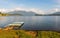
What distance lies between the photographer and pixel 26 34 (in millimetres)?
3191

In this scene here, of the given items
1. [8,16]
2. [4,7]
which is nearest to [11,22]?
[8,16]

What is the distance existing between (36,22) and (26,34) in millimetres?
378

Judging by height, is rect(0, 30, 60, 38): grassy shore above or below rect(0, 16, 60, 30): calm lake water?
below

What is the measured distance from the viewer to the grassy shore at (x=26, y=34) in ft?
10.3

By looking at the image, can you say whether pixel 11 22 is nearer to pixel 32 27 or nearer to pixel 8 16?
pixel 8 16

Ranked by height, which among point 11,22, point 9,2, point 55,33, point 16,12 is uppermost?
point 9,2

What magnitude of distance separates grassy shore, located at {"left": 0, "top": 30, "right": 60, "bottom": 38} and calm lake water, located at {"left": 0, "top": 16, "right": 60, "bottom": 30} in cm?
10

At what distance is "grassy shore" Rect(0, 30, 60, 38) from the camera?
3.15 metres

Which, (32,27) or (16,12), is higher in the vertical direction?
(16,12)

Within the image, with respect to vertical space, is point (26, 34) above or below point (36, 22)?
below

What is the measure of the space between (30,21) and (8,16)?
553 mm

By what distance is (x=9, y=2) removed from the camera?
3.32 metres

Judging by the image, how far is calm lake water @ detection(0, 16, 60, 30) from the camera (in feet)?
10.4

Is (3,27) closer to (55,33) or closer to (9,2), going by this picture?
(9,2)
